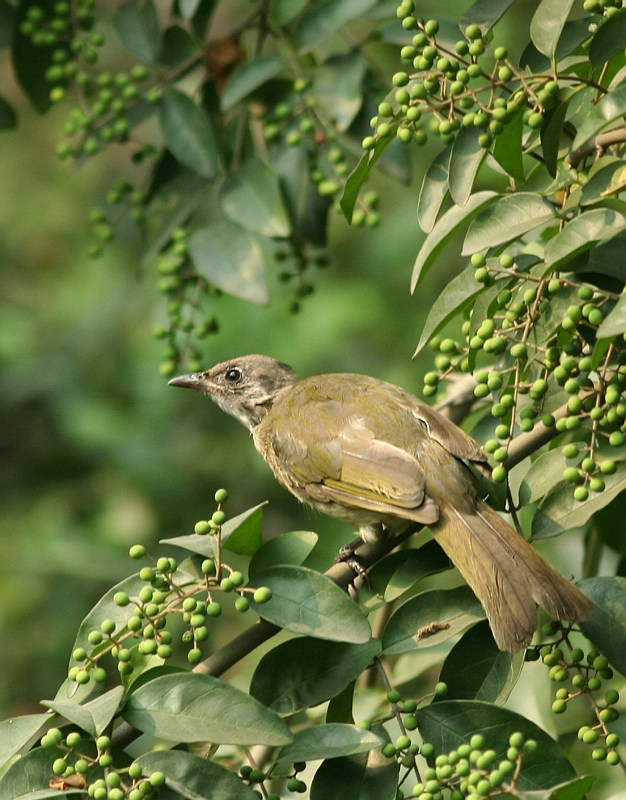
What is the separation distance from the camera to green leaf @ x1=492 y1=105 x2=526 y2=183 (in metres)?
2.77

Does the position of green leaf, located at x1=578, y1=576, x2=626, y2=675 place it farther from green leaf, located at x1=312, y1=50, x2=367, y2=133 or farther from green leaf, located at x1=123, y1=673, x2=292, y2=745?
green leaf, located at x1=312, y1=50, x2=367, y2=133

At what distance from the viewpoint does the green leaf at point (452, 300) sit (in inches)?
112

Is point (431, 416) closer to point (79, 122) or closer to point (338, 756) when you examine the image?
point (338, 756)

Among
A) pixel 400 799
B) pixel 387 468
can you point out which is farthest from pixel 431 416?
pixel 400 799

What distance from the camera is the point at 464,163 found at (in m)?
2.72

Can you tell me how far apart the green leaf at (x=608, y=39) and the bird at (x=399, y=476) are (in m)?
1.23

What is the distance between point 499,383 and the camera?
2799 millimetres

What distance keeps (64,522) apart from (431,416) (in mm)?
4011

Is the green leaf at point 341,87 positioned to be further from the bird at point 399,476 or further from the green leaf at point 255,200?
the bird at point 399,476

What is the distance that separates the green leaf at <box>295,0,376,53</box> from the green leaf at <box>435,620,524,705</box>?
2318mm

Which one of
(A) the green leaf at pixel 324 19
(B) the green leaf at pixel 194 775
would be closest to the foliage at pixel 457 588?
(B) the green leaf at pixel 194 775

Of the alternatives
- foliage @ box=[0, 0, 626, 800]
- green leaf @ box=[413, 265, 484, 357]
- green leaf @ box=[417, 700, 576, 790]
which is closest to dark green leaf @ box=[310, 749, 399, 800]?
foliage @ box=[0, 0, 626, 800]

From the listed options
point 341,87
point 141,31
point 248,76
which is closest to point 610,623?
point 341,87

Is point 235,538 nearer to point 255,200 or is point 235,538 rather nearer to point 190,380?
point 255,200
